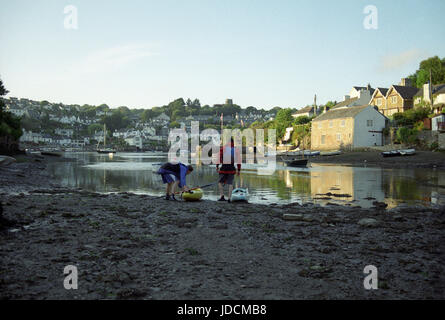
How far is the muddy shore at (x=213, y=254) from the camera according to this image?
5.49 meters

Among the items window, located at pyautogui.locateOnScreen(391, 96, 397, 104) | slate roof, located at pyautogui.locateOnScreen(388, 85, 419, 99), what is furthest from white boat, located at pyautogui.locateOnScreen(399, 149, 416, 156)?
window, located at pyautogui.locateOnScreen(391, 96, 397, 104)

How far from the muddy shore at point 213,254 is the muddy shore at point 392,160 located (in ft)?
123

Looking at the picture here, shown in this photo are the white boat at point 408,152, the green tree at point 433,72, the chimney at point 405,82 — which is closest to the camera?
the white boat at point 408,152

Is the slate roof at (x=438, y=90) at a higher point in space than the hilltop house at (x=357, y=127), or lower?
higher

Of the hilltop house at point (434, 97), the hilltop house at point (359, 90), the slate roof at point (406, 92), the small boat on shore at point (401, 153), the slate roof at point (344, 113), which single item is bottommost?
the small boat on shore at point (401, 153)

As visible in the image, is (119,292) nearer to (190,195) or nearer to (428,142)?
(190,195)

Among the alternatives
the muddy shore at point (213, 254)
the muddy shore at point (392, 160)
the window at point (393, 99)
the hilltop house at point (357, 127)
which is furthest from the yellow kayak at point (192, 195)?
the window at point (393, 99)

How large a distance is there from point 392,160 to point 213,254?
50.4 m

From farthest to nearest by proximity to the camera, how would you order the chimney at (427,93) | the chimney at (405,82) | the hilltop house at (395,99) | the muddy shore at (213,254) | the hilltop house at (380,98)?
1. the chimney at (405,82)
2. the hilltop house at (380,98)
3. the hilltop house at (395,99)
4. the chimney at (427,93)
5. the muddy shore at (213,254)

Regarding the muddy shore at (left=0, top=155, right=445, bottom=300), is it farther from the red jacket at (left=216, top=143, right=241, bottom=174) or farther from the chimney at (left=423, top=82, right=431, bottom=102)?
the chimney at (left=423, top=82, right=431, bottom=102)

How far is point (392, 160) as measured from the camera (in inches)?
2002

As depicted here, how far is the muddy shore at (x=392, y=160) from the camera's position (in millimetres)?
45188

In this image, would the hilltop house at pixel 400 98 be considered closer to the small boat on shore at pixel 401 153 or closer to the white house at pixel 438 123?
the white house at pixel 438 123

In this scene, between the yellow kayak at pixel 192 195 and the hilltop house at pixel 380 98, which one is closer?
the yellow kayak at pixel 192 195
